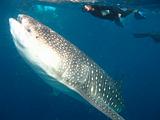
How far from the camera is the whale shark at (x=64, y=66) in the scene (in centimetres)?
480

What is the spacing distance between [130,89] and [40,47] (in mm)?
50180

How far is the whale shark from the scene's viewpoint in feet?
15.8

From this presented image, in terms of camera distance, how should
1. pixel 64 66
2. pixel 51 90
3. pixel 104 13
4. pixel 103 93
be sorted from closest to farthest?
pixel 64 66, pixel 103 93, pixel 104 13, pixel 51 90

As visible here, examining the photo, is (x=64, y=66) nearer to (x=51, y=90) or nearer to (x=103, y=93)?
(x=103, y=93)

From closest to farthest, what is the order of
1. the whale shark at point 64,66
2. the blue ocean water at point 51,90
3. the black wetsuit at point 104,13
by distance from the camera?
the whale shark at point 64,66 → the black wetsuit at point 104,13 → the blue ocean water at point 51,90

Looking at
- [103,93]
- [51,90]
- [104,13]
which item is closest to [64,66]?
[103,93]

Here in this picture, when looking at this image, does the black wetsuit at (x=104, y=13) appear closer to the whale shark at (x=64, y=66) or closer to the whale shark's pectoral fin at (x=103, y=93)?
the whale shark at (x=64, y=66)

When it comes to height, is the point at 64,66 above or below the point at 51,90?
above

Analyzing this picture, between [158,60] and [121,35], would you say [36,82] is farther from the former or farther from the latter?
[158,60]

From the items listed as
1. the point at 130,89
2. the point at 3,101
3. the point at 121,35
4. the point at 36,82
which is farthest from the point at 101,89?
the point at 121,35

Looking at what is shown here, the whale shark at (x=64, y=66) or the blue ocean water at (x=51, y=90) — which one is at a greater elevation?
the whale shark at (x=64, y=66)

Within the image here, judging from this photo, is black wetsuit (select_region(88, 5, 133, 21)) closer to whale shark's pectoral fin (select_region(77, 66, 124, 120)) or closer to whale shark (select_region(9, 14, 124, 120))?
whale shark (select_region(9, 14, 124, 120))

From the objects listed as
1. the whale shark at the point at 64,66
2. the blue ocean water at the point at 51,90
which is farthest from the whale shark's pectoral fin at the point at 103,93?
the blue ocean water at the point at 51,90

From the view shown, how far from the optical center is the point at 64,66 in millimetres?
5000
